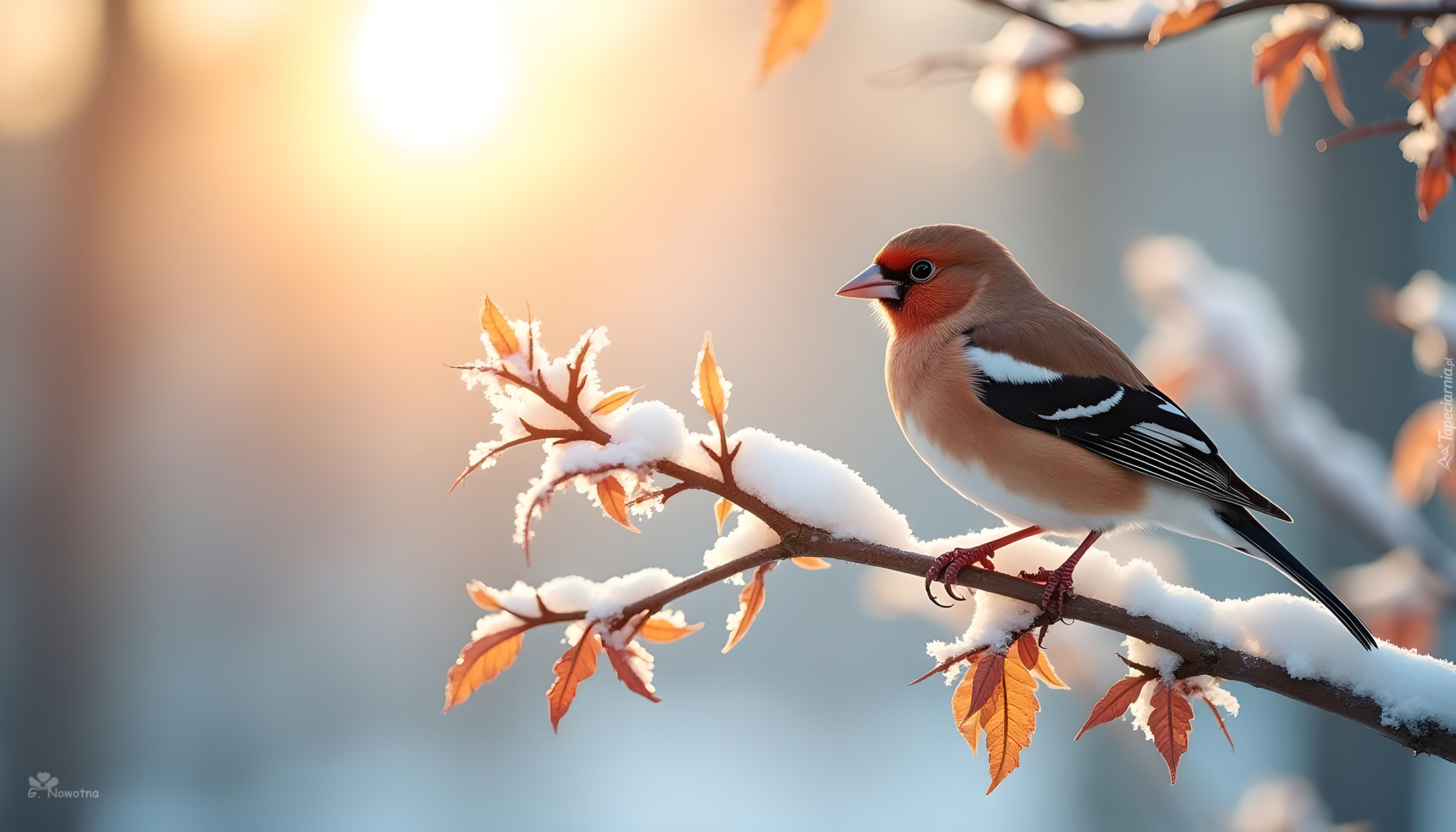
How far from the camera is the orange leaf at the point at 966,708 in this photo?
51 cm

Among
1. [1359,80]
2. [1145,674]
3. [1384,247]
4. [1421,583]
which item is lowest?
[1145,674]

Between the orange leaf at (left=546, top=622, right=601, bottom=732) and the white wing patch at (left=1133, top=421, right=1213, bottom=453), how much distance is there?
1.77 feet

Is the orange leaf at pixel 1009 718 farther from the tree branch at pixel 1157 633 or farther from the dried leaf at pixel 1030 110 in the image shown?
the dried leaf at pixel 1030 110

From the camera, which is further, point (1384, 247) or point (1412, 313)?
point (1384, 247)

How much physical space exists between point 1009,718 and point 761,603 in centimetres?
15

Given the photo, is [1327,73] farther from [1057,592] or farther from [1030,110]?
[1057,592]

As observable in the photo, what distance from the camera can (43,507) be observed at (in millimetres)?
1931

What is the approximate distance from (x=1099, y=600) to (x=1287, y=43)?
39 cm

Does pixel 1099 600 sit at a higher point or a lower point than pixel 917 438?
lower

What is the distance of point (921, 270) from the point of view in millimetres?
930

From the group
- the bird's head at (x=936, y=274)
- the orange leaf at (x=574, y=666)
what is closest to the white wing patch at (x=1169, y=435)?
the bird's head at (x=936, y=274)

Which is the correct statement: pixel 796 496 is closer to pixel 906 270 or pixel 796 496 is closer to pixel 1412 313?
pixel 906 270

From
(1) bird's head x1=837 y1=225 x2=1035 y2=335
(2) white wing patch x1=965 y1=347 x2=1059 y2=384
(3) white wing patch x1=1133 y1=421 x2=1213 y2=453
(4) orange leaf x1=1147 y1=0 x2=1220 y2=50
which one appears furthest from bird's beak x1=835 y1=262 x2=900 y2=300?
(4) orange leaf x1=1147 y1=0 x2=1220 y2=50

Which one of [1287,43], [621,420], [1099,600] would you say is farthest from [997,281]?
[621,420]
